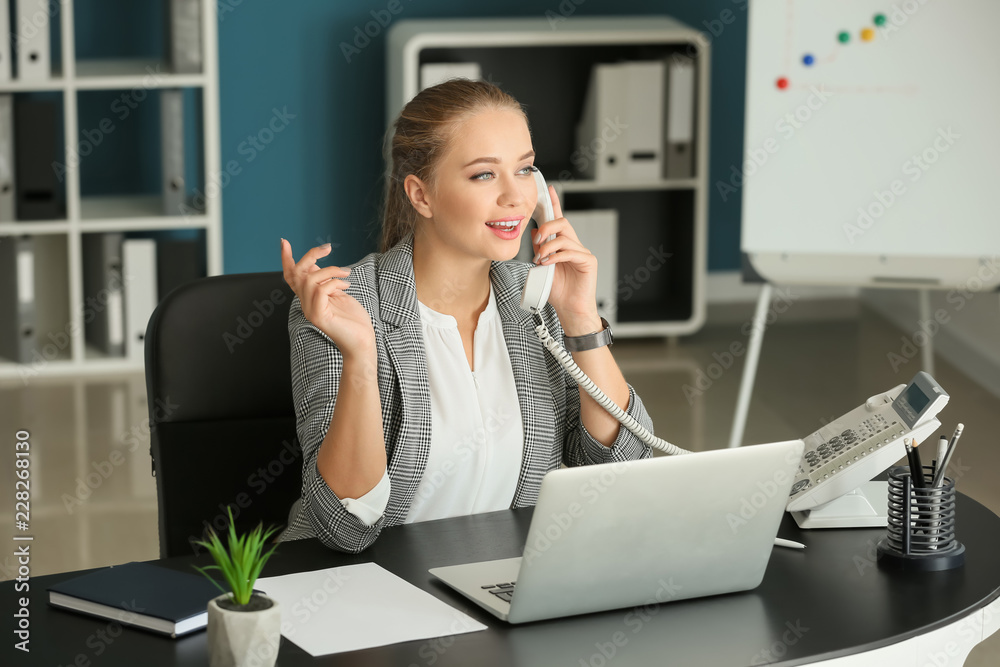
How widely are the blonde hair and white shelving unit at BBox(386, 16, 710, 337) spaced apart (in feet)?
8.40

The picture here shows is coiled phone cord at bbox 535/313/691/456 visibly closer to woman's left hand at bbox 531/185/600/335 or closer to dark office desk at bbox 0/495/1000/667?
woman's left hand at bbox 531/185/600/335

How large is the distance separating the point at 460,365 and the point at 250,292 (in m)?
0.33

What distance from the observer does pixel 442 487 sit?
67.4 inches

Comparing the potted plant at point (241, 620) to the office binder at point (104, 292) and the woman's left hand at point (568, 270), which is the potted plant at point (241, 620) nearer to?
the woman's left hand at point (568, 270)

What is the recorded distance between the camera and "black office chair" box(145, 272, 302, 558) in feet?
5.68

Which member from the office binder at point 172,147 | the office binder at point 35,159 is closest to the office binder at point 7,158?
Result: the office binder at point 35,159

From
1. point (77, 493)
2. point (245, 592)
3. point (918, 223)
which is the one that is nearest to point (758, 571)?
point (245, 592)

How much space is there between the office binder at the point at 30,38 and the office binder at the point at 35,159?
0.10 meters

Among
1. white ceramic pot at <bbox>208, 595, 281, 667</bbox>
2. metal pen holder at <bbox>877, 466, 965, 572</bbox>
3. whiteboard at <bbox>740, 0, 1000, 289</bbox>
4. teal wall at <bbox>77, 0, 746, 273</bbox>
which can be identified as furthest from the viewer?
teal wall at <bbox>77, 0, 746, 273</bbox>

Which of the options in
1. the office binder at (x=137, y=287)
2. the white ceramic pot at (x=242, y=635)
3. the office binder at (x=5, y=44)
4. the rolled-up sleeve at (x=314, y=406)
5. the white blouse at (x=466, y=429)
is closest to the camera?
the white ceramic pot at (x=242, y=635)

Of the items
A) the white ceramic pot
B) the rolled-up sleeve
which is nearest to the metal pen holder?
the rolled-up sleeve

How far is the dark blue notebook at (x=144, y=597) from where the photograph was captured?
118cm

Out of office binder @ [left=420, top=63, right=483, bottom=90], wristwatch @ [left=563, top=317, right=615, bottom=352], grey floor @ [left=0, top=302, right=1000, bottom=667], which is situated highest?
office binder @ [left=420, top=63, right=483, bottom=90]

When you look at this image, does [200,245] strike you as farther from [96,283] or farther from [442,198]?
[442,198]
